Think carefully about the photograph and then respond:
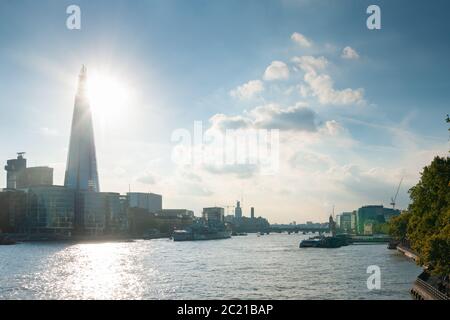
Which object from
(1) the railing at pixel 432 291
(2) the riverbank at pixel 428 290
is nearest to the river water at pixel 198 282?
(2) the riverbank at pixel 428 290

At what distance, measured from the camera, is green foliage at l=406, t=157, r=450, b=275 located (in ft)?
172

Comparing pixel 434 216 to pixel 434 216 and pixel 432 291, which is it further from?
pixel 432 291

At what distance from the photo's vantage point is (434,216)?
222 feet

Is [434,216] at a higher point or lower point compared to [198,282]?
higher

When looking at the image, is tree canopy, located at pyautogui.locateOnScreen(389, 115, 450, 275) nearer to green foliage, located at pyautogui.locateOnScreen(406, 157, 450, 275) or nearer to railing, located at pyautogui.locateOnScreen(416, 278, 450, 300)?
green foliage, located at pyautogui.locateOnScreen(406, 157, 450, 275)

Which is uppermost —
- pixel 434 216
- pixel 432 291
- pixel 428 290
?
pixel 434 216

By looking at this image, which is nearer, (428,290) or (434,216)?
(428,290)

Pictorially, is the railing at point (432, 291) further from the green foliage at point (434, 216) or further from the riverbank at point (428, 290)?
the green foliage at point (434, 216)

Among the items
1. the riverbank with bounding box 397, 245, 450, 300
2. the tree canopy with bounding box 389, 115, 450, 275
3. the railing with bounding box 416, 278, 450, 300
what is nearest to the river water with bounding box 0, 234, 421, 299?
the riverbank with bounding box 397, 245, 450, 300

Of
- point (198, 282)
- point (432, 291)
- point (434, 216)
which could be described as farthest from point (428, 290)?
point (198, 282)
